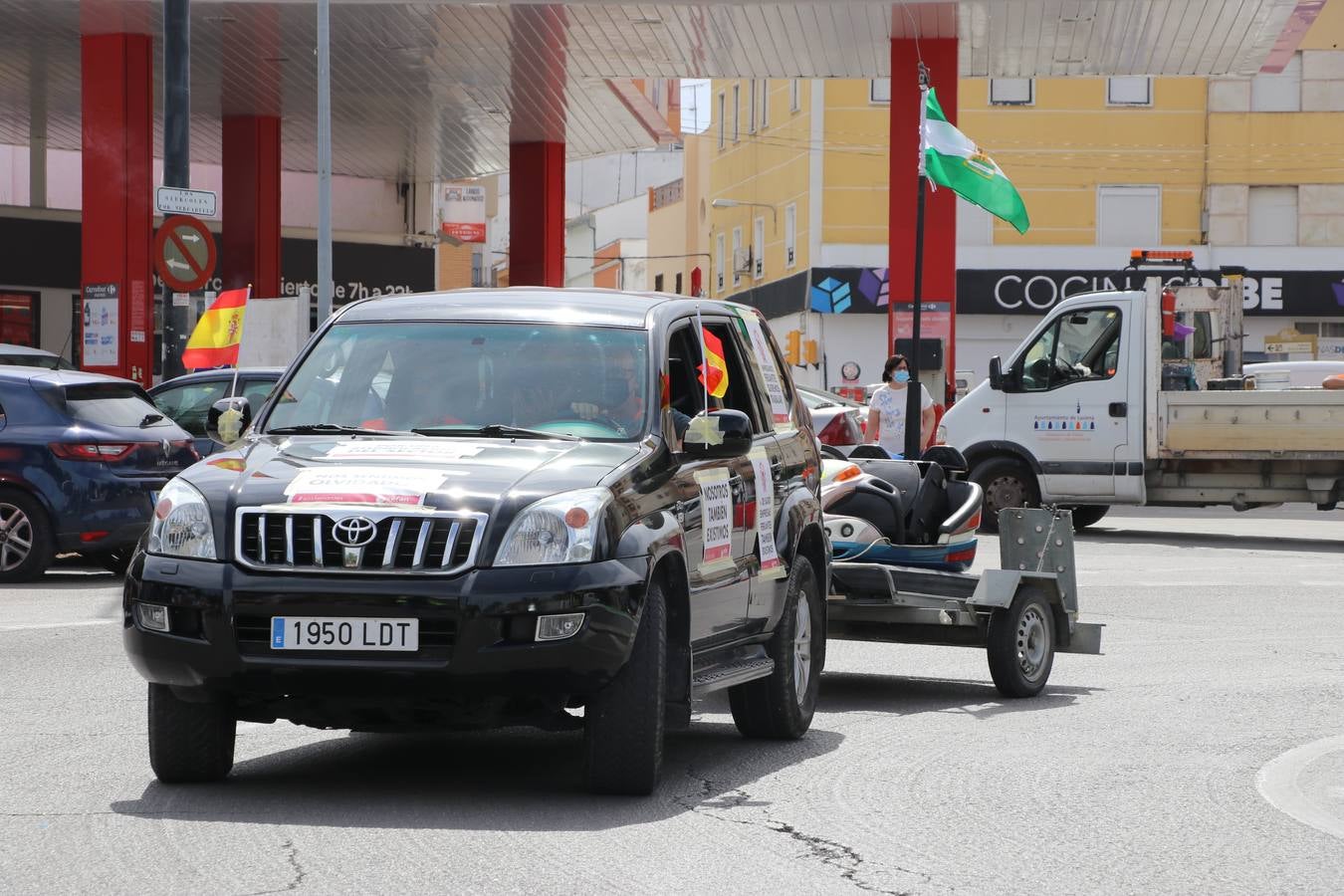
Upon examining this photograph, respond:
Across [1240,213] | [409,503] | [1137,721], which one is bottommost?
[1137,721]

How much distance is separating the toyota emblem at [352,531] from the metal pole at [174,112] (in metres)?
13.4

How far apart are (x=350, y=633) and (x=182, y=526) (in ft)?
2.35

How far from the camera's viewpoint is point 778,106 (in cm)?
5694

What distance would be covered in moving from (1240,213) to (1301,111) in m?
2.79

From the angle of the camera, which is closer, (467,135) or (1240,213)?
(467,135)

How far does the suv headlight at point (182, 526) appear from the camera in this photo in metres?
6.89

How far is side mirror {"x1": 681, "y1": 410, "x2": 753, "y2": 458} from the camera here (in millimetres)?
7613

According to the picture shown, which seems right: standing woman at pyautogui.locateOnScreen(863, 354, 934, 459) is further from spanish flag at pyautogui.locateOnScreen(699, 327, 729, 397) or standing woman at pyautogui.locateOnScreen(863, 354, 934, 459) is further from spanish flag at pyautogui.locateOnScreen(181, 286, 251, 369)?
spanish flag at pyautogui.locateOnScreen(699, 327, 729, 397)

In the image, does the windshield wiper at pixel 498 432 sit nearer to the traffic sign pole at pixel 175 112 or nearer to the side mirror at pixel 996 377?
the traffic sign pole at pixel 175 112

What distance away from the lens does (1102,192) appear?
174ft

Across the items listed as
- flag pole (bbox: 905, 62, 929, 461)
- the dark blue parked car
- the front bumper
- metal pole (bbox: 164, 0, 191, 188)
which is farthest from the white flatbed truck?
the front bumper

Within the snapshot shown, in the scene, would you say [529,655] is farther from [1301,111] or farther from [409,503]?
[1301,111]

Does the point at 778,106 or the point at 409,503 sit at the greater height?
the point at 778,106

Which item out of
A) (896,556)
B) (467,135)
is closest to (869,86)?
(467,135)
